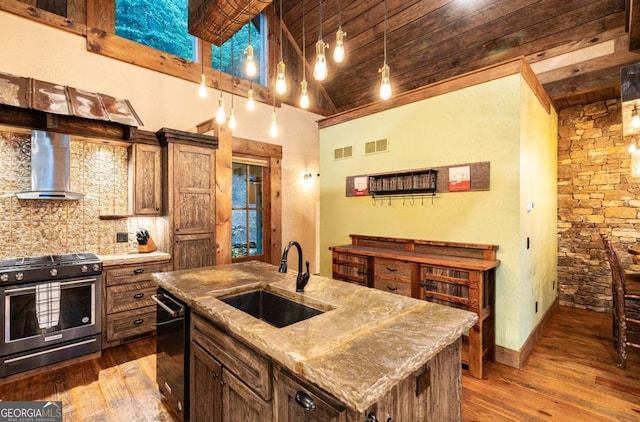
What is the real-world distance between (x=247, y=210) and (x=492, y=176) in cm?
365

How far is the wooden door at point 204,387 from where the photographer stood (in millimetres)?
1531

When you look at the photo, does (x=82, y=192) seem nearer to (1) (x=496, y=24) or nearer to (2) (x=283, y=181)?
(2) (x=283, y=181)

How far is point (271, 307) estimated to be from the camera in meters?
1.94

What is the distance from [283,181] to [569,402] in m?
4.57

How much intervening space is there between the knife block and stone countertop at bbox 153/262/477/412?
6.09 ft

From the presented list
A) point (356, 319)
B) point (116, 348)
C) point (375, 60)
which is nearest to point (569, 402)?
point (356, 319)

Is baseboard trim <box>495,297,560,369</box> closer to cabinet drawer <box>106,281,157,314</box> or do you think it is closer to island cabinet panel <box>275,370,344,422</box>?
island cabinet panel <box>275,370,344,422</box>

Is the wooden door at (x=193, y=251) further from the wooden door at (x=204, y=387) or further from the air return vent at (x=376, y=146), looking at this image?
the air return vent at (x=376, y=146)

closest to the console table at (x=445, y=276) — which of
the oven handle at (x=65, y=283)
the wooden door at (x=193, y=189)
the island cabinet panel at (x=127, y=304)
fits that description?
the wooden door at (x=193, y=189)

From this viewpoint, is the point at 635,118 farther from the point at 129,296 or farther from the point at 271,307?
the point at 129,296

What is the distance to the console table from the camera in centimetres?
256

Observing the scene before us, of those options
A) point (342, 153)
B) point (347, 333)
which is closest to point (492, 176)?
point (342, 153)

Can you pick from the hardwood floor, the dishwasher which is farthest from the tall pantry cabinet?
the hardwood floor

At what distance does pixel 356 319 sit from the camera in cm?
135
